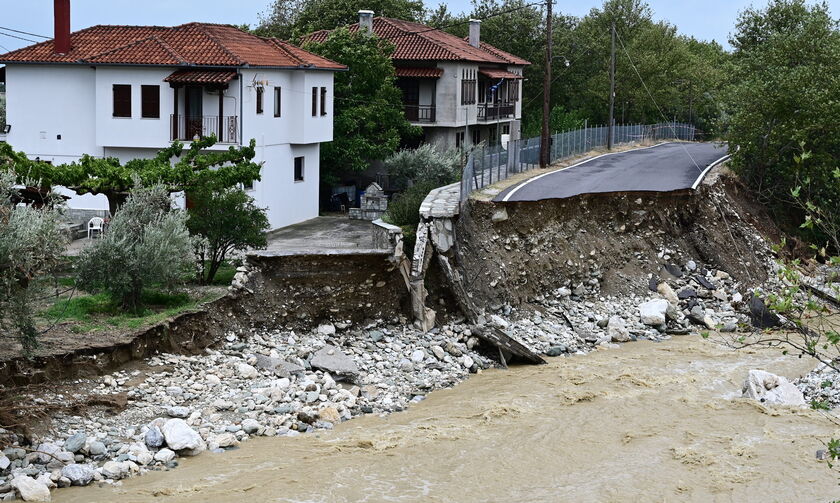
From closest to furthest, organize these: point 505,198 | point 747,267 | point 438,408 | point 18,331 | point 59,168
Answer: point 18,331 < point 438,408 < point 59,168 < point 505,198 < point 747,267

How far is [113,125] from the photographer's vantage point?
35156mm

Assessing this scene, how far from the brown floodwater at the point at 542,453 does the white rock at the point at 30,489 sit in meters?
0.27

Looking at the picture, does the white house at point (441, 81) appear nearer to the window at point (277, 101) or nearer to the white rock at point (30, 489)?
the window at point (277, 101)

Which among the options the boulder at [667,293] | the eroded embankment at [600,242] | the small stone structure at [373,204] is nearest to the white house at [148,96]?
the small stone structure at [373,204]

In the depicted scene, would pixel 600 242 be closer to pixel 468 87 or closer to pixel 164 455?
pixel 164 455

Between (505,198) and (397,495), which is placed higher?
(505,198)

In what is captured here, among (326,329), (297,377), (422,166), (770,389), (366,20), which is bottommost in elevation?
(770,389)

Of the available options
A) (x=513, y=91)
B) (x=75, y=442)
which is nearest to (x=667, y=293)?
(x=75, y=442)

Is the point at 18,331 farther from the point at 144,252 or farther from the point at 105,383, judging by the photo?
the point at 144,252

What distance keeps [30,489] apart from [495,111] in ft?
147

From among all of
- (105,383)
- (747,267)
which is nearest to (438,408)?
(105,383)

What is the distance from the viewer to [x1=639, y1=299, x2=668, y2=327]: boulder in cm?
3134

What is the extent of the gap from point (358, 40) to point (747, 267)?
2007 centimetres

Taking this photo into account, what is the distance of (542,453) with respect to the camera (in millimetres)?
20469
